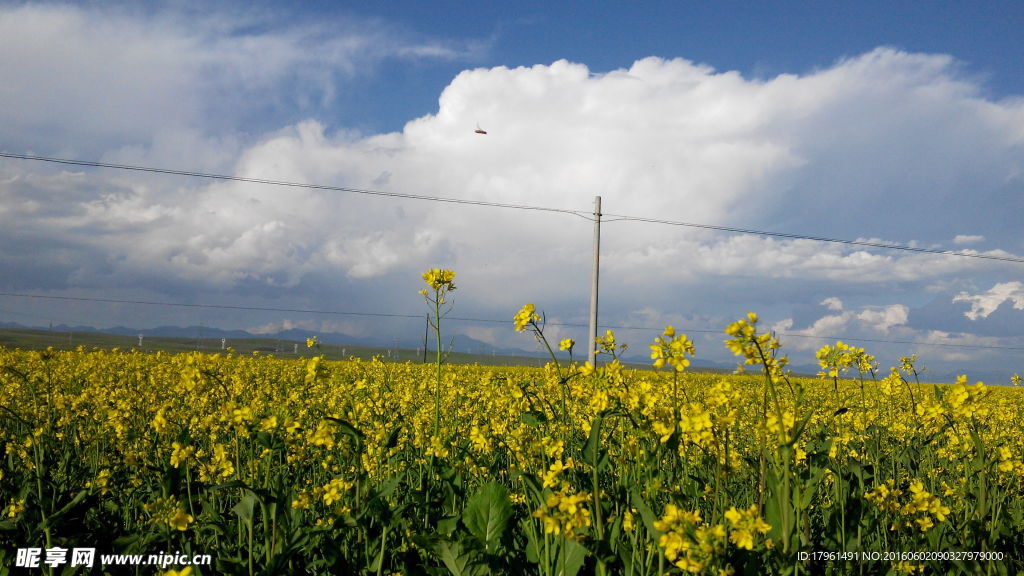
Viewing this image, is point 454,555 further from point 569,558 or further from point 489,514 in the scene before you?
point 569,558

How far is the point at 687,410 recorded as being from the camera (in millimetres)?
2410

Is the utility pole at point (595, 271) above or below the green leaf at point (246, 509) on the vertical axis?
above

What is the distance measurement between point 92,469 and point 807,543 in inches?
187

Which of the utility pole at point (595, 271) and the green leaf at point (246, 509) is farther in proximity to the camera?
the utility pole at point (595, 271)

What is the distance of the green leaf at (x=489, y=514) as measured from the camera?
100 inches

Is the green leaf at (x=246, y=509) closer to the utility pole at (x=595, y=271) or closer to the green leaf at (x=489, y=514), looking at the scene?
the green leaf at (x=489, y=514)

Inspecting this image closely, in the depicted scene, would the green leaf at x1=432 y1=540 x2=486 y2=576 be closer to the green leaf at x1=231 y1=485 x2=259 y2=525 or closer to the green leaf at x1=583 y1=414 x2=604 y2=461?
the green leaf at x1=583 y1=414 x2=604 y2=461

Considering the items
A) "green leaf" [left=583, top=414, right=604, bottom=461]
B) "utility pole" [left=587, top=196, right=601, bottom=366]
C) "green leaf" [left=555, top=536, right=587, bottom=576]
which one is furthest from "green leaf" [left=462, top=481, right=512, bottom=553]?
"utility pole" [left=587, top=196, right=601, bottom=366]

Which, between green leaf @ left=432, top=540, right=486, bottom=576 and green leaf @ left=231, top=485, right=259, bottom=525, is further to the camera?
green leaf @ left=231, top=485, right=259, bottom=525

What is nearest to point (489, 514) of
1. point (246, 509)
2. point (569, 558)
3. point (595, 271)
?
point (569, 558)

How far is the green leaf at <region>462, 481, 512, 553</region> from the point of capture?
2543 millimetres

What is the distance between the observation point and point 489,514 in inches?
101

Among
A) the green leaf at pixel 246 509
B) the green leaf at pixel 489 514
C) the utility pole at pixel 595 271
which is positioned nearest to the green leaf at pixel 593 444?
the green leaf at pixel 489 514

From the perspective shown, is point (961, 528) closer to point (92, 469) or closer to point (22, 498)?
point (22, 498)
